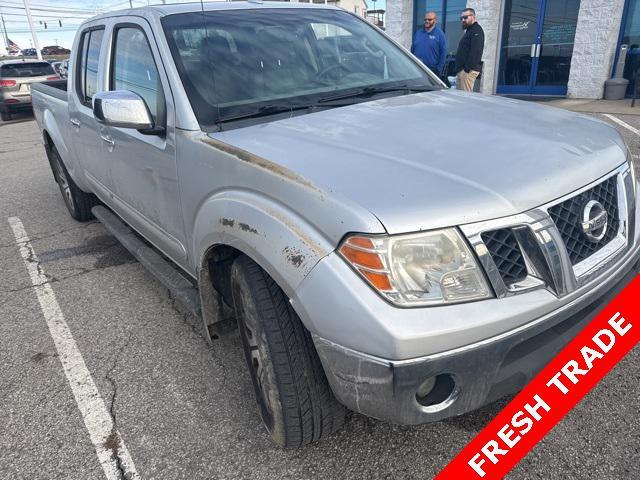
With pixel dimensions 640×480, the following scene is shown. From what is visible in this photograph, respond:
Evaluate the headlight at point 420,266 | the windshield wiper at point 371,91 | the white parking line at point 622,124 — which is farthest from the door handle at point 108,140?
the white parking line at point 622,124

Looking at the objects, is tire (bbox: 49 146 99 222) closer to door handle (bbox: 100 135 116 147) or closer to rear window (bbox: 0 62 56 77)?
door handle (bbox: 100 135 116 147)

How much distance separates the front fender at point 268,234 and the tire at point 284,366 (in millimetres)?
133

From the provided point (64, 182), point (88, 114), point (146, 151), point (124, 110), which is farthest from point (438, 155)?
point (64, 182)

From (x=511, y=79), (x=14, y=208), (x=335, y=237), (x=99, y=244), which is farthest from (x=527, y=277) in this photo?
(x=511, y=79)

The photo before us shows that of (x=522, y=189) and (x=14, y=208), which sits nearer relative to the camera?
(x=522, y=189)

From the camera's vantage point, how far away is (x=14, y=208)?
6012mm

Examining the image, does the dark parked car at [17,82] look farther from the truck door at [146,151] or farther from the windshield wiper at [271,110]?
the windshield wiper at [271,110]

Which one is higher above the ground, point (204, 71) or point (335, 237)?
point (204, 71)

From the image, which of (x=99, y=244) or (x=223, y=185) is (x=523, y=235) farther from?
(x=99, y=244)

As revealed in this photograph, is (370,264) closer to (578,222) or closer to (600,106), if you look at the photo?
(578,222)

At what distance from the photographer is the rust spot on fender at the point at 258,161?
171 cm

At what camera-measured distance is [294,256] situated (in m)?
1.65

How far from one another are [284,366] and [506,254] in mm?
865

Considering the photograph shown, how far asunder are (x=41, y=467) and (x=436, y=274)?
1861 millimetres
